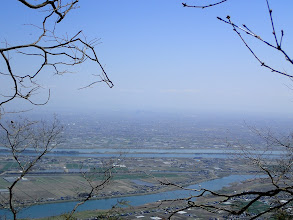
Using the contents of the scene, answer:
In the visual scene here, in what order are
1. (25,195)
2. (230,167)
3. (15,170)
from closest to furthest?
(25,195) < (15,170) < (230,167)

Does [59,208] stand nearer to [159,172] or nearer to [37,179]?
[37,179]

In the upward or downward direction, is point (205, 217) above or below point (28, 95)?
below

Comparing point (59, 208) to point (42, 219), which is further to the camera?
point (59, 208)

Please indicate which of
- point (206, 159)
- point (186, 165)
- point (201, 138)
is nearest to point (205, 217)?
point (186, 165)

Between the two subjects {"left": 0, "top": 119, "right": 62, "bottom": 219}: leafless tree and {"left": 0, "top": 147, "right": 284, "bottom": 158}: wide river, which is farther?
{"left": 0, "top": 147, "right": 284, "bottom": 158}: wide river

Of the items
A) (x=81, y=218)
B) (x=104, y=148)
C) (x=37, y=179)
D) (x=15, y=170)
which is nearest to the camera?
(x=81, y=218)

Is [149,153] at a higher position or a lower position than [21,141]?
lower

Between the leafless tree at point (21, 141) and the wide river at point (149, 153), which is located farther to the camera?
the wide river at point (149, 153)

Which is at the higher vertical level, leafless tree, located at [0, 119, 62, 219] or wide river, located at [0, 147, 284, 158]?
leafless tree, located at [0, 119, 62, 219]

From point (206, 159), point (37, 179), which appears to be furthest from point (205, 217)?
point (206, 159)

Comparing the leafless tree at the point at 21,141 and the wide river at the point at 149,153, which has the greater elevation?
the leafless tree at the point at 21,141

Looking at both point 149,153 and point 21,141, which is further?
point 149,153
